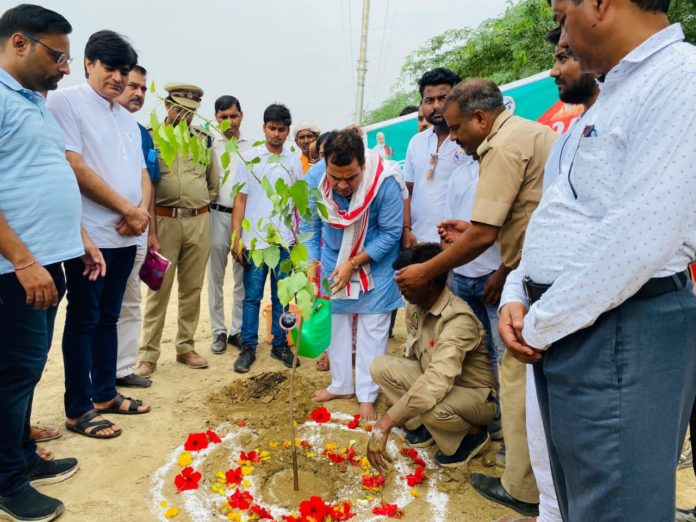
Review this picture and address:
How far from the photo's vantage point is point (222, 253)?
5.10 metres

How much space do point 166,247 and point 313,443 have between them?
2163mm

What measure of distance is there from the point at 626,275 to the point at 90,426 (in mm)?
3347

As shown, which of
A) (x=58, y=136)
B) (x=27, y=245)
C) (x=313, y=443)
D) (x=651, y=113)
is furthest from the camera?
(x=313, y=443)

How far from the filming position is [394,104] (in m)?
23.5

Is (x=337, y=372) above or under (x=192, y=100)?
under

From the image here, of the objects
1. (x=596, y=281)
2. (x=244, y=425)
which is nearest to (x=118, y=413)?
(x=244, y=425)

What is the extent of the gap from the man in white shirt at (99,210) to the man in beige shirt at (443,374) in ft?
6.07

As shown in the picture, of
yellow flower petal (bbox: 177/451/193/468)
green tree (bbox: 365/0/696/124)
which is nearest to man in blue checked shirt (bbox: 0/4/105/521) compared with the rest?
yellow flower petal (bbox: 177/451/193/468)

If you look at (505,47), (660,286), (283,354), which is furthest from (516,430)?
(505,47)

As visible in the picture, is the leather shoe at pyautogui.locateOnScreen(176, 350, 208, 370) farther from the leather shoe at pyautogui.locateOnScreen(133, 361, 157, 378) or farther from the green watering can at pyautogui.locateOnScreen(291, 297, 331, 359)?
the green watering can at pyautogui.locateOnScreen(291, 297, 331, 359)

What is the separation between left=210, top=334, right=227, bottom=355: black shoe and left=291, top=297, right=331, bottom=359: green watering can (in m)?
2.19

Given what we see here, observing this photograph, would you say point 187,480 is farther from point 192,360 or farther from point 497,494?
point 192,360

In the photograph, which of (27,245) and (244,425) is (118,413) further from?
(27,245)

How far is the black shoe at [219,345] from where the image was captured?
5059 mm
